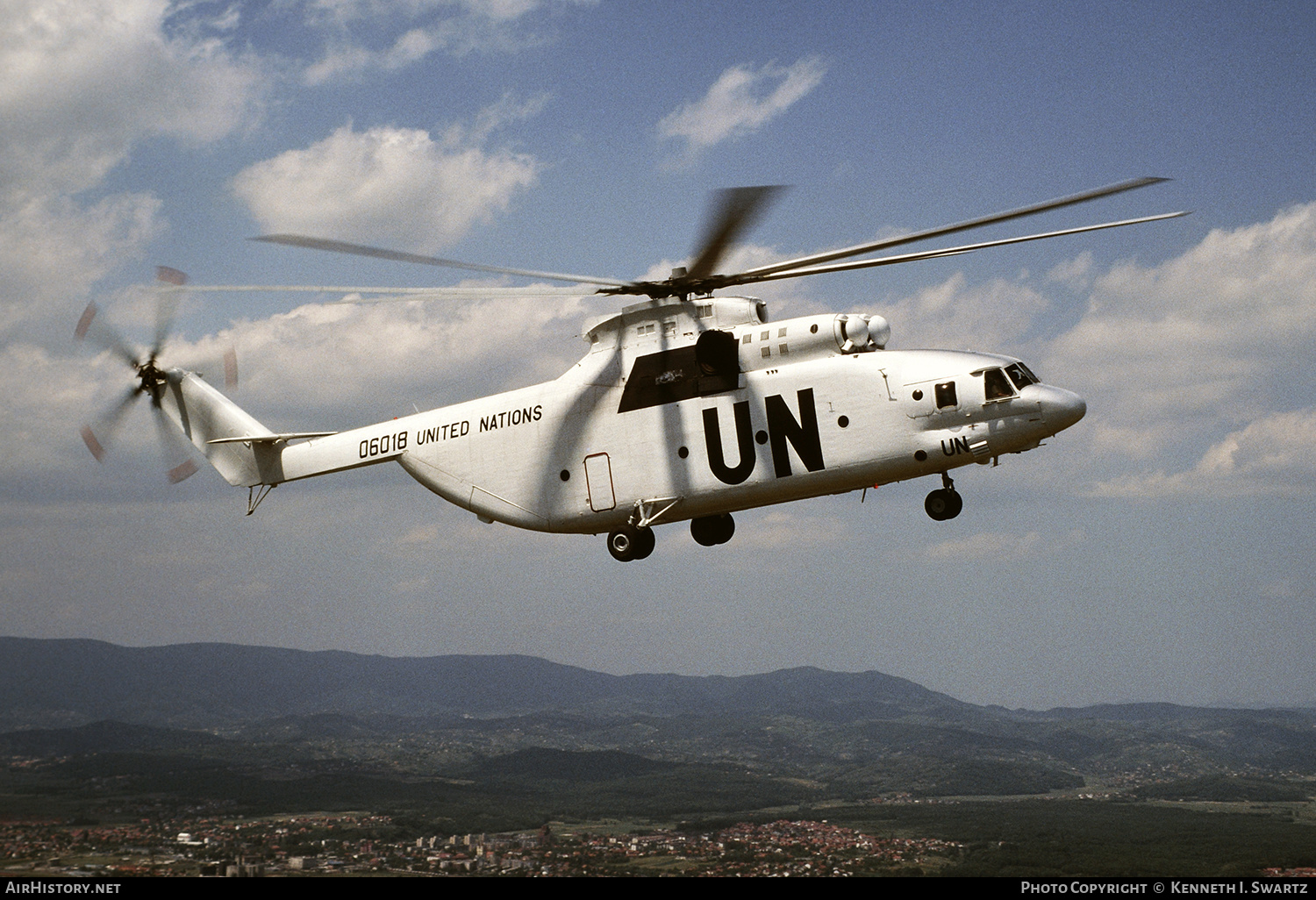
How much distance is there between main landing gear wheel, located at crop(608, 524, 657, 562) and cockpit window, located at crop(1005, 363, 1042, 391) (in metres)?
10.6

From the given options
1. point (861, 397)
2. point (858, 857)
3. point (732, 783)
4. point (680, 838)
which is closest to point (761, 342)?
point (861, 397)

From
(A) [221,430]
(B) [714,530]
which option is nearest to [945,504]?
(B) [714,530]

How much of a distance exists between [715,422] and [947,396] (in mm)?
6042

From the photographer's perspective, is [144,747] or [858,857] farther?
[858,857]

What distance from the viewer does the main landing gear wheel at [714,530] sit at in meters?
32.0

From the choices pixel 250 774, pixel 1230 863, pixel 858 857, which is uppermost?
pixel 250 774

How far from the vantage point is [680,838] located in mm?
118062

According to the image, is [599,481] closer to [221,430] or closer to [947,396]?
[947,396]

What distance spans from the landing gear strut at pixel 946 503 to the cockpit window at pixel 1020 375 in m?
3.11

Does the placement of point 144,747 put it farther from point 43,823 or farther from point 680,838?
point 680,838

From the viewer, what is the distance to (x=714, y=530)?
105 ft

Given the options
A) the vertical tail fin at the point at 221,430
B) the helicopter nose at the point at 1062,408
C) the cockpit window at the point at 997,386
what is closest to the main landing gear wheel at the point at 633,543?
the cockpit window at the point at 997,386

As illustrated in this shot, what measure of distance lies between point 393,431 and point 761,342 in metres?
12.9

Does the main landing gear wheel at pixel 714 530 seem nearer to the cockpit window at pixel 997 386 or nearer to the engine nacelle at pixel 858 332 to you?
the engine nacelle at pixel 858 332
